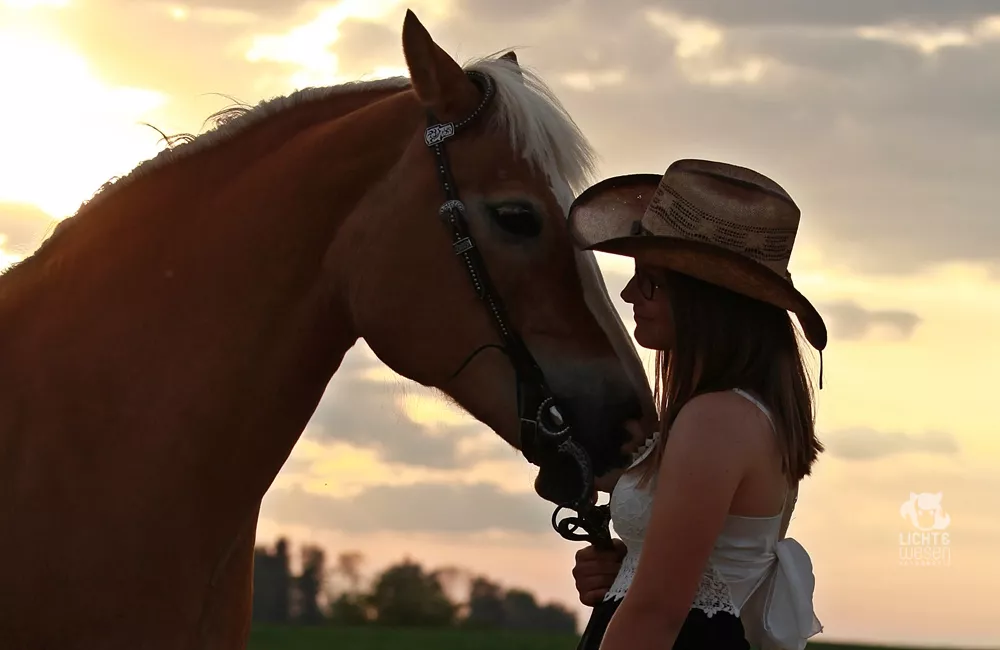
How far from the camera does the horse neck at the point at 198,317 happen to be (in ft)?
9.89

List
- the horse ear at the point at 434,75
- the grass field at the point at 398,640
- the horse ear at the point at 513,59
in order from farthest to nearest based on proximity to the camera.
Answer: the grass field at the point at 398,640 < the horse ear at the point at 513,59 < the horse ear at the point at 434,75

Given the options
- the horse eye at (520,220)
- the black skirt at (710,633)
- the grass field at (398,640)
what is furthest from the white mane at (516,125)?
the grass field at (398,640)

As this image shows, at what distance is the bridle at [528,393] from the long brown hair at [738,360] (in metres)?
0.54

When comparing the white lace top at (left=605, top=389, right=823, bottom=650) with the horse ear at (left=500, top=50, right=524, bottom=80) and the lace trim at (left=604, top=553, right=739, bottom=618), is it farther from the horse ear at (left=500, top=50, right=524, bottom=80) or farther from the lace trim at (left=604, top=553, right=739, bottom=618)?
the horse ear at (left=500, top=50, right=524, bottom=80)

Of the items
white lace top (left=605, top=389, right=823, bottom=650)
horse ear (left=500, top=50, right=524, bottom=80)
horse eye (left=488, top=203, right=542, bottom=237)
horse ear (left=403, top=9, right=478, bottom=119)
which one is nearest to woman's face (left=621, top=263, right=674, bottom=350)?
white lace top (left=605, top=389, right=823, bottom=650)

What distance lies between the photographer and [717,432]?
2.26 meters

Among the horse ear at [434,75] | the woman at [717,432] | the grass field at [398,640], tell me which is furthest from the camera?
the grass field at [398,640]

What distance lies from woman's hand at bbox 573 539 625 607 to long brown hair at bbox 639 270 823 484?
46 centimetres

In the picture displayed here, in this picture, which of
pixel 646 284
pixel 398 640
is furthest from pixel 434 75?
pixel 398 640

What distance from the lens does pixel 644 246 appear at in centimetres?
250

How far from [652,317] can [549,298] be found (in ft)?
1.86

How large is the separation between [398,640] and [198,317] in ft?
40.4

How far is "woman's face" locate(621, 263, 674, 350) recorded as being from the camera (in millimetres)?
2607

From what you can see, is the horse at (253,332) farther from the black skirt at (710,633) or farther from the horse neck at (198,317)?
the black skirt at (710,633)
